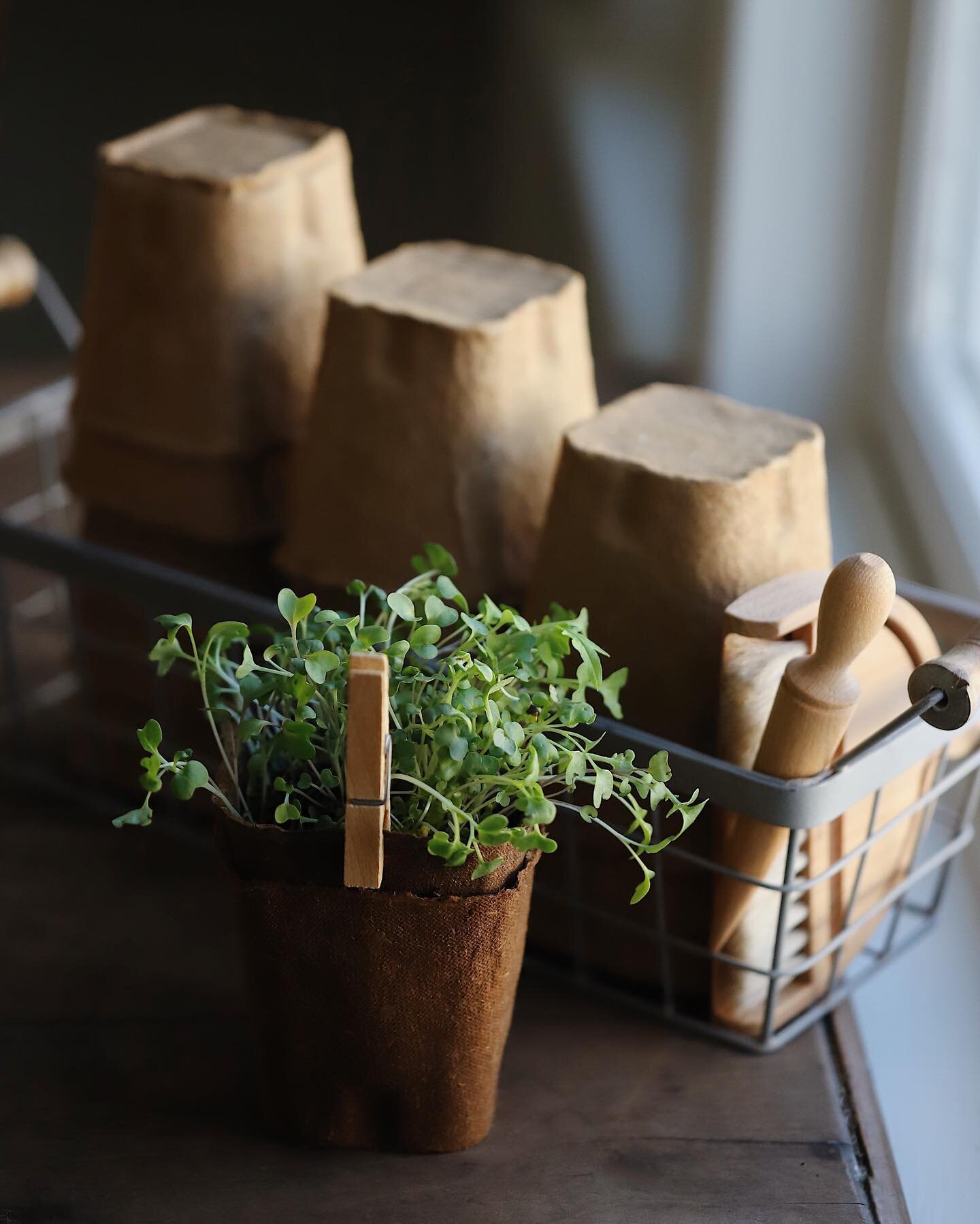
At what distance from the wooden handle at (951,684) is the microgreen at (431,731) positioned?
0.30ft

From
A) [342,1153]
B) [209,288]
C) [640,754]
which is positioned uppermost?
[209,288]

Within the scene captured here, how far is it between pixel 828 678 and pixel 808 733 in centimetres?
2

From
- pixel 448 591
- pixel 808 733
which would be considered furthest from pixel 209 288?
pixel 808 733

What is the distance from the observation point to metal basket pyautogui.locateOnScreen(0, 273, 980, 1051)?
0.51 metres

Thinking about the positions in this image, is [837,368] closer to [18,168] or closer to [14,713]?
[14,713]

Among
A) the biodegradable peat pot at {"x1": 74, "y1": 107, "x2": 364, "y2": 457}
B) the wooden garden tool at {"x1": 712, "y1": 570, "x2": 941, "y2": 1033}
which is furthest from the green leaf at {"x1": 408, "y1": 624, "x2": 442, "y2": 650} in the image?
the biodegradable peat pot at {"x1": 74, "y1": 107, "x2": 364, "y2": 457}

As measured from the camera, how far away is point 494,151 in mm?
1377

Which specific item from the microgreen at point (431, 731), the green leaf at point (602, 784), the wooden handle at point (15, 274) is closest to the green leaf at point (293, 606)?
the microgreen at point (431, 731)

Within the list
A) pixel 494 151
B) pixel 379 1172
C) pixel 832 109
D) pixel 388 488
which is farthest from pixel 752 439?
pixel 494 151

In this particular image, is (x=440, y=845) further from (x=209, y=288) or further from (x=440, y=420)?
(x=209, y=288)

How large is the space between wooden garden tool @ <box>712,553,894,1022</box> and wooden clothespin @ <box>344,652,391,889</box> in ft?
0.47

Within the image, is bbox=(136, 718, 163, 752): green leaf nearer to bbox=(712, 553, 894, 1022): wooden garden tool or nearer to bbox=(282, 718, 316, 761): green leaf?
bbox=(282, 718, 316, 761): green leaf

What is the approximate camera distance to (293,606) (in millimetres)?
469

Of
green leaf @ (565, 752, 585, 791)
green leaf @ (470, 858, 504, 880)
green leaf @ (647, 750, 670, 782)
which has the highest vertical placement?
green leaf @ (565, 752, 585, 791)
